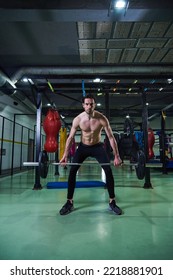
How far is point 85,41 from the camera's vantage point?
349 cm

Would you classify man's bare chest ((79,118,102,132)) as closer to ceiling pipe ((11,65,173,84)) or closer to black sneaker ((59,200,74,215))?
black sneaker ((59,200,74,215))

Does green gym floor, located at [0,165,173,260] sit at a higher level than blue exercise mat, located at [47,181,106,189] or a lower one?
lower

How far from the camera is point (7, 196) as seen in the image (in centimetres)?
338

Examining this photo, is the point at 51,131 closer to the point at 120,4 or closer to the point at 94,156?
the point at 94,156

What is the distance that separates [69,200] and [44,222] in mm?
507

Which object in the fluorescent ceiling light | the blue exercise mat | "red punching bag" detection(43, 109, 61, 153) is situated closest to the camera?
the fluorescent ceiling light

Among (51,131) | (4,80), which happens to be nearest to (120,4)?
(51,131)

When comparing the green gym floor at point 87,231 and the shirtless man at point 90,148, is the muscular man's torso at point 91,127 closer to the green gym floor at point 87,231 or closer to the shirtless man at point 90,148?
the shirtless man at point 90,148

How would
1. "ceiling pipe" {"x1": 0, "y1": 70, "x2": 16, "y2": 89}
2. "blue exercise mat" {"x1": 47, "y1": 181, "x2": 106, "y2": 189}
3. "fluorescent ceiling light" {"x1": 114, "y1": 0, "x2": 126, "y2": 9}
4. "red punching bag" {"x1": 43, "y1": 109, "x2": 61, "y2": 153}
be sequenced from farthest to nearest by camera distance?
"blue exercise mat" {"x1": 47, "y1": 181, "x2": 106, "y2": 189}, "red punching bag" {"x1": 43, "y1": 109, "x2": 61, "y2": 153}, "ceiling pipe" {"x1": 0, "y1": 70, "x2": 16, "y2": 89}, "fluorescent ceiling light" {"x1": 114, "y1": 0, "x2": 126, "y2": 9}

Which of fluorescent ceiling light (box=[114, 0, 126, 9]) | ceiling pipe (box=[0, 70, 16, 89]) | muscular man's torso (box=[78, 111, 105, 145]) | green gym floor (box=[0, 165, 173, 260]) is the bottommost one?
green gym floor (box=[0, 165, 173, 260])

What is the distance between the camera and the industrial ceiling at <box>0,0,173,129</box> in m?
2.44

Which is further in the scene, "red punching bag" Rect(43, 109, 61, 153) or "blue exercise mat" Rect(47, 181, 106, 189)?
"blue exercise mat" Rect(47, 181, 106, 189)

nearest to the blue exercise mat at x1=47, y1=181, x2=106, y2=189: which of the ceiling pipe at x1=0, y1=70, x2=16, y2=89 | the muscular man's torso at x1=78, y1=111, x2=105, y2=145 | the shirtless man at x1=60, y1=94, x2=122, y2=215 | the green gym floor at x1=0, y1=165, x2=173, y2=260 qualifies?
the green gym floor at x1=0, y1=165, x2=173, y2=260
